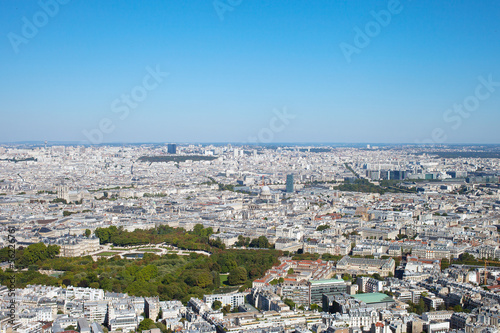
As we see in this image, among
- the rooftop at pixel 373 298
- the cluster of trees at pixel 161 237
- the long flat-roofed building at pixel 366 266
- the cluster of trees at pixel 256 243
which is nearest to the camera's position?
the rooftop at pixel 373 298

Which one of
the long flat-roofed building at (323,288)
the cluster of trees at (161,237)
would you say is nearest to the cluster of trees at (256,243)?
the cluster of trees at (161,237)

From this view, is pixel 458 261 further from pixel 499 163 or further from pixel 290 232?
pixel 499 163

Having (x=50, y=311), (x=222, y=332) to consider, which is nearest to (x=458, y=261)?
(x=222, y=332)

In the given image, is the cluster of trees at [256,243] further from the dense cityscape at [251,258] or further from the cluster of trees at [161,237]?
the cluster of trees at [161,237]

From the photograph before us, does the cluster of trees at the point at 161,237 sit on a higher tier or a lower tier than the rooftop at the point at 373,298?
lower

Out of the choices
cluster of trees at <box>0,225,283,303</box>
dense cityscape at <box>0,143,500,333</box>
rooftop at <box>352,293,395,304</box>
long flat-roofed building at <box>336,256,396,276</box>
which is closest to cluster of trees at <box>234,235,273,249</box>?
dense cityscape at <box>0,143,500,333</box>

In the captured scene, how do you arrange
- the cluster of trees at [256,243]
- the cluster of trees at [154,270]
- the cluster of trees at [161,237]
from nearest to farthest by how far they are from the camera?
the cluster of trees at [154,270]
the cluster of trees at [161,237]
the cluster of trees at [256,243]

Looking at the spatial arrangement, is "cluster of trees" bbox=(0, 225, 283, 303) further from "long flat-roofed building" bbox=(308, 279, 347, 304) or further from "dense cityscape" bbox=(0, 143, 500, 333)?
"long flat-roofed building" bbox=(308, 279, 347, 304)

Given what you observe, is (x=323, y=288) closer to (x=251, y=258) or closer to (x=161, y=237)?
(x=251, y=258)
